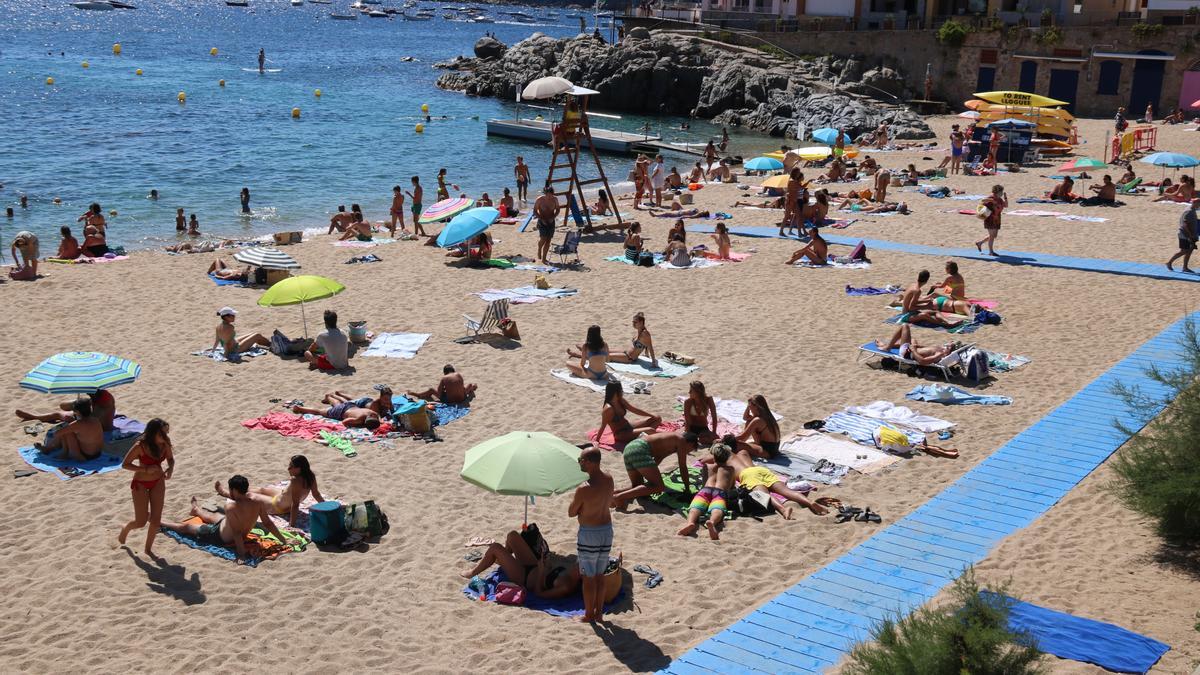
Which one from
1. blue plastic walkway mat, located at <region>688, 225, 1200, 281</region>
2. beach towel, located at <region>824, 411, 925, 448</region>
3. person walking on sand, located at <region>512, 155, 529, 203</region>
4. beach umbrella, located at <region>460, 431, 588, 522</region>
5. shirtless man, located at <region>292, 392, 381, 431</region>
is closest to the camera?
beach umbrella, located at <region>460, 431, 588, 522</region>

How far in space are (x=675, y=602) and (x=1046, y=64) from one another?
134 ft

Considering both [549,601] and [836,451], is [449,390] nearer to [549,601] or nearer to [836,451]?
[836,451]

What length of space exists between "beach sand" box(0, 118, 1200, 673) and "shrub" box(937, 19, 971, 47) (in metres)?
27.0

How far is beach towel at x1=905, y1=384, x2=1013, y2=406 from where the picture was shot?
39.1ft

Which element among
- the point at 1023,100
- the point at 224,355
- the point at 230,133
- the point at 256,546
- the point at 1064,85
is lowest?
the point at 256,546

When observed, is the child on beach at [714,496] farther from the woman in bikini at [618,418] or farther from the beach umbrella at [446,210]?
the beach umbrella at [446,210]

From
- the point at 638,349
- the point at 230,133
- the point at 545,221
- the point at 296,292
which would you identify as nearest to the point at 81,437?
the point at 296,292

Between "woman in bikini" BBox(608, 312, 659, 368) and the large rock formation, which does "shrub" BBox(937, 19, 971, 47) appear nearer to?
the large rock formation

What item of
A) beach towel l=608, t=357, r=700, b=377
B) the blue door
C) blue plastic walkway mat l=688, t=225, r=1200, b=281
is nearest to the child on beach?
beach towel l=608, t=357, r=700, b=377

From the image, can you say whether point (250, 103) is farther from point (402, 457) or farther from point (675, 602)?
point (675, 602)

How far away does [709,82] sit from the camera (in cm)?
5122

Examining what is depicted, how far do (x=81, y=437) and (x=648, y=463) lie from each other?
542 cm

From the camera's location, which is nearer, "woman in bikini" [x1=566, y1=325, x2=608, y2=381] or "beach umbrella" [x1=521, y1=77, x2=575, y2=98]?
"woman in bikini" [x1=566, y1=325, x2=608, y2=381]

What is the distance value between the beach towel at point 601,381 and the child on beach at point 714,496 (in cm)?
302
